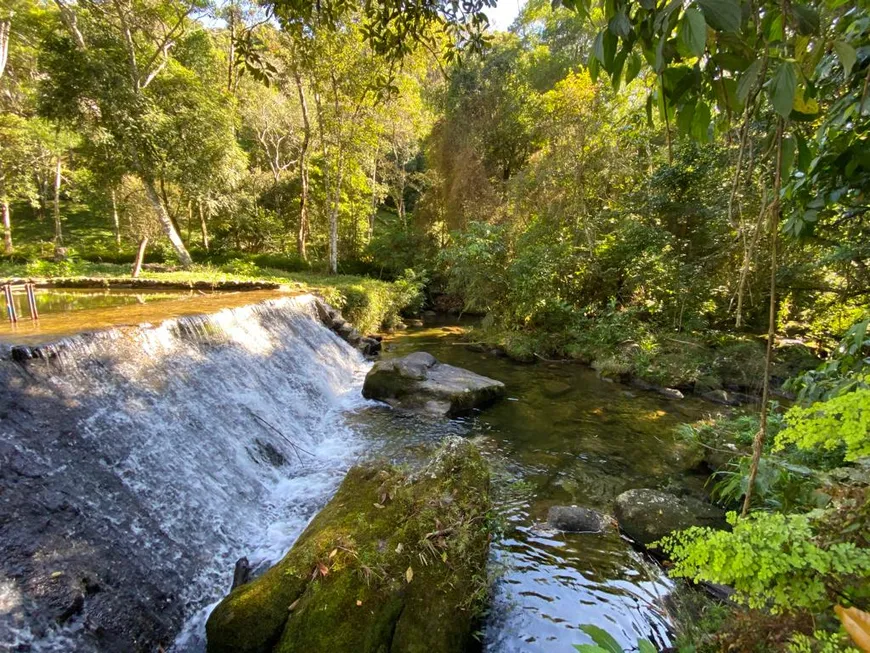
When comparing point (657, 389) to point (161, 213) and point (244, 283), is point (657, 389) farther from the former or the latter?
point (161, 213)

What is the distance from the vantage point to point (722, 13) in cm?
80

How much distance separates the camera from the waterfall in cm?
256

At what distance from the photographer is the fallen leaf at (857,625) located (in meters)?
0.88

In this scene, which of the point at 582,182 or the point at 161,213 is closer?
the point at 582,182

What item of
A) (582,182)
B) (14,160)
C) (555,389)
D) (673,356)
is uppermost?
(14,160)

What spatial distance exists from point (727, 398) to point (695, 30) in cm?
913

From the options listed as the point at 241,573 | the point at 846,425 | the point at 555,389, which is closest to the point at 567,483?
the point at 241,573

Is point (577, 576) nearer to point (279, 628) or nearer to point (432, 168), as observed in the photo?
point (279, 628)

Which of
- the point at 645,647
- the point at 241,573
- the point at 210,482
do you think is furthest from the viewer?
the point at 210,482

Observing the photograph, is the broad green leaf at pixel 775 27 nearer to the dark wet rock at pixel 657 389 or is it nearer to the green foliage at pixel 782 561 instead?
the green foliage at pixel 782 561

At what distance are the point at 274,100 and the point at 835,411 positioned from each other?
22038mm

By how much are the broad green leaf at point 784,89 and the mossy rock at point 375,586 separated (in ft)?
9.42

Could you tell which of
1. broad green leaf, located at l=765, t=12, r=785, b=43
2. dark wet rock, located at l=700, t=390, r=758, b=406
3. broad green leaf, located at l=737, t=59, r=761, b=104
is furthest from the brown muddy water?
dark wet rock, located at l=700, t=390, r=758, b=406

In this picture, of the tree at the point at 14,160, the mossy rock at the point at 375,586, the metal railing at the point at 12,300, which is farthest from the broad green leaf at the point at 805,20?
the tree at the point at 14,160
